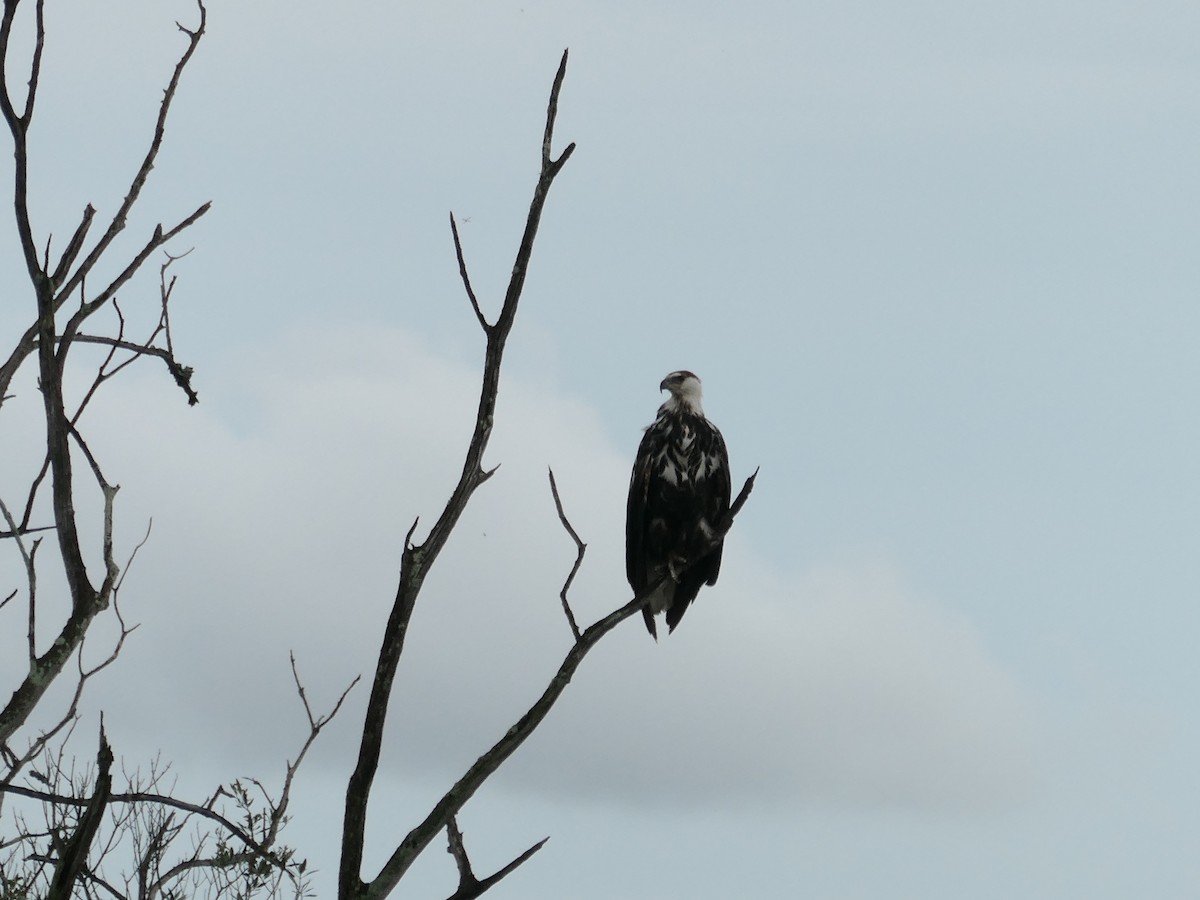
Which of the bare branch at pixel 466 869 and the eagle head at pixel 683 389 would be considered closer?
the bare branch at pixel 466 869

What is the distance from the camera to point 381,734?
129 inches

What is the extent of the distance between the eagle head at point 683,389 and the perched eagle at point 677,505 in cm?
4

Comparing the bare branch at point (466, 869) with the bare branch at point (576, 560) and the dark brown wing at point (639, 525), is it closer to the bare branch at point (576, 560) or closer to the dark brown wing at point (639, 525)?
the bare branch at point (576, 560)

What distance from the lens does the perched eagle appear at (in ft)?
26.5

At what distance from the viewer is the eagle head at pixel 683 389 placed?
855 centimetres

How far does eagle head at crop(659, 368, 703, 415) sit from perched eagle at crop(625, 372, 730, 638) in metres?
0.04

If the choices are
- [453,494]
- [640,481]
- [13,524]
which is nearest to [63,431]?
[13,524]

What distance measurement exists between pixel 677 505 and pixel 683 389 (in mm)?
842

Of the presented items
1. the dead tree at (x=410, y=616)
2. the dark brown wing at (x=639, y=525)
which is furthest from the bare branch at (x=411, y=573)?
the dark brown wing at (x=639, y=525)

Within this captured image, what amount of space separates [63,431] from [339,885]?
1.25 meters

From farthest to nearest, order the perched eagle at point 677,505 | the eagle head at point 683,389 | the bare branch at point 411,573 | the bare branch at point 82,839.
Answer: the eagle head at point 683,389
the perched eagle at point 677,505
the bare branch at point 411,573
the bare branch at point 82,839

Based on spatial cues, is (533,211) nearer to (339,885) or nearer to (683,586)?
(339,885)

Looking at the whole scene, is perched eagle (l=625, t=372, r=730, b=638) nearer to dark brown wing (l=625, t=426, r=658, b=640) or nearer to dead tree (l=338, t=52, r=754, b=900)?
dark brown wing (l=625, t=426, r=658, b=640)

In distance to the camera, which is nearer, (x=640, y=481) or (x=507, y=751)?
(x=507, y=751)
